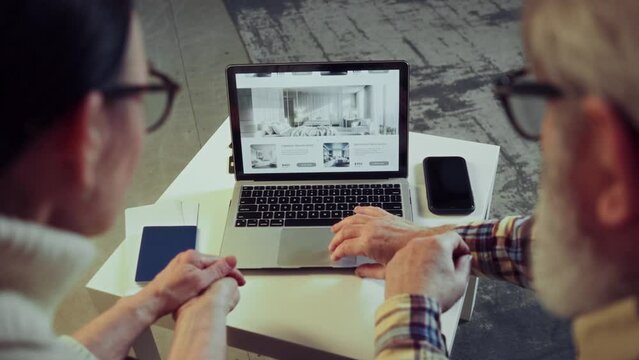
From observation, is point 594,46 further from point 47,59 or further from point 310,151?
point 310,151

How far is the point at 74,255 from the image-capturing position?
2.18ft

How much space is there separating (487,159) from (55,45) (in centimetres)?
114

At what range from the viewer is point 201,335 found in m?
1.06

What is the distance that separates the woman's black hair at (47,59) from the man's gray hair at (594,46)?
38 centimetres

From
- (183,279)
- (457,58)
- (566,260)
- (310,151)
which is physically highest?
(566,260)

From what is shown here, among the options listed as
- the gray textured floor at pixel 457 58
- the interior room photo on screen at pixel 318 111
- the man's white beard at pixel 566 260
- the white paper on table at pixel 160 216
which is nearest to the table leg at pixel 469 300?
the gray textured floor at pixel 457 58

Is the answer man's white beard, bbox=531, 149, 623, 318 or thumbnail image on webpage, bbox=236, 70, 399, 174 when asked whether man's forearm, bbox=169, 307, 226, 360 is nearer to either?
thumbnail image on webpage, bbox=236, 70, 399, 174

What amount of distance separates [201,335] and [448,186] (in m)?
0.62

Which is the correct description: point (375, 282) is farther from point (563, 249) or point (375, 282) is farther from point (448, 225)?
point (563, 249)

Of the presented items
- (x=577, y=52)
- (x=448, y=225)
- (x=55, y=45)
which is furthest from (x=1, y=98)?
(x=448, y=225)

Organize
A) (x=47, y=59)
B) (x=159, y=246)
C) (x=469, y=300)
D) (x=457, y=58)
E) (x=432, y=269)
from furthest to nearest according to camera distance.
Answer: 1. (x=457, y=58)
2. (x=469, y=300)
3. (x=159, y=246)
4. (x=432, y=269)
5. (x=47, y=59)

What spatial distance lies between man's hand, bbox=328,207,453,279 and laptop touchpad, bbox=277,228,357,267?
2 cm

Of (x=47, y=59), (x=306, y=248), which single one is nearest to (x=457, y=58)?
(x=306, y=248)

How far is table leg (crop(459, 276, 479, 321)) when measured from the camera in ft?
5.71
